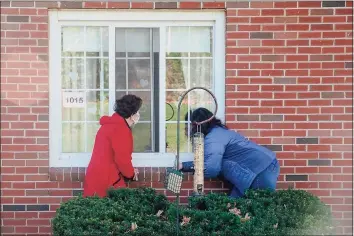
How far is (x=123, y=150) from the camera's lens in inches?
233

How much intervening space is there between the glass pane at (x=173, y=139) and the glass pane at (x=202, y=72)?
0.52 m

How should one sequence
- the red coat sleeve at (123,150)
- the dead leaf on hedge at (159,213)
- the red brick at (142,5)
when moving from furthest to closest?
the red brick at (142,5), the red coat sleeve at (123,150), the dead leaf on hedge at (159,213)

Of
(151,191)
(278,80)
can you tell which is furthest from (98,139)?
(278,80)

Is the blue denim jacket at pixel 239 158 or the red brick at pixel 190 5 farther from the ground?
the red brick at pixel 190 5

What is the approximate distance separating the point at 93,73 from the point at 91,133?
0.68 metres

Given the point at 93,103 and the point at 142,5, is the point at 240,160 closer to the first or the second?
the point at 93,103

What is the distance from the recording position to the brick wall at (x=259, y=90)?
21.1 feet

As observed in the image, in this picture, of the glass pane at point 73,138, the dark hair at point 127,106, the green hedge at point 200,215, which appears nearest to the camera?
the green hedge at point 200,215

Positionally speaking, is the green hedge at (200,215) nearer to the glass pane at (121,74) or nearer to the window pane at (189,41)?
the glass pane at (121,74)

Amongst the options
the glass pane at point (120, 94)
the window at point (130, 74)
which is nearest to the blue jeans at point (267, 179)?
the window at point (130, 74)

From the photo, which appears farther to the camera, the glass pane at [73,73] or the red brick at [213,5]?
the glass pane at [73,73]

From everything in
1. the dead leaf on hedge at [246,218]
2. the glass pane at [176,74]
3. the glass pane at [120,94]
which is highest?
the glass pane at [176,74]

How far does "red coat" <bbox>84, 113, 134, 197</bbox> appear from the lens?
5965 millimetres

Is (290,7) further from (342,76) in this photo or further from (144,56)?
(144,56)
